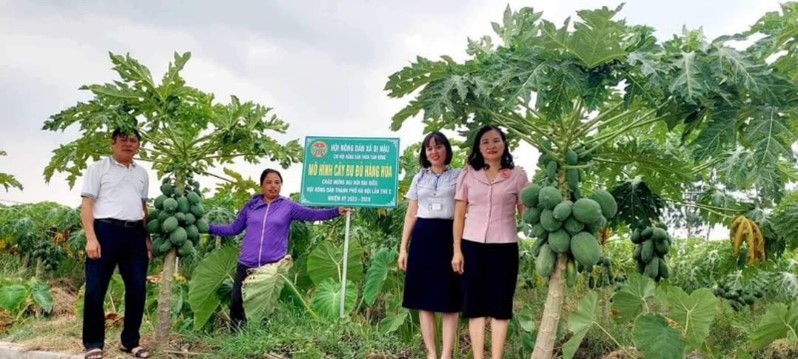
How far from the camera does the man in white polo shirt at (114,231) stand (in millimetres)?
4703

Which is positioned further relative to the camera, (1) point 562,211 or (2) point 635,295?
(2) point 635,295

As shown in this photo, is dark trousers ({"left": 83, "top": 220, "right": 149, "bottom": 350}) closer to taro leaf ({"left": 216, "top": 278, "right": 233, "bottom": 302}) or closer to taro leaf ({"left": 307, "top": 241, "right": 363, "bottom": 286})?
taro leaf ({"left": 216, "top": 278, "right": 233, "bottom": 302})

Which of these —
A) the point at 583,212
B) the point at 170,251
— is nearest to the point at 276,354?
the point at 170,251

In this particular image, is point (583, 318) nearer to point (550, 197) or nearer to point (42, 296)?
point (550, 197)

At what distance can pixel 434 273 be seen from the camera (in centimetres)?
430

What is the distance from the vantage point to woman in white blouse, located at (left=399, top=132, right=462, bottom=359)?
4.29 m

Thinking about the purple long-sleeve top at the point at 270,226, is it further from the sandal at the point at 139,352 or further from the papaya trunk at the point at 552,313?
the papaya trunk at the point at 552,313

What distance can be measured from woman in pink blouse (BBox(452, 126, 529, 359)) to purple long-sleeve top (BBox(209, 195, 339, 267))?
5.89 ft

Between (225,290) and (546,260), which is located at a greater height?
(546,260)

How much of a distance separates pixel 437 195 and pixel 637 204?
4.48 feet

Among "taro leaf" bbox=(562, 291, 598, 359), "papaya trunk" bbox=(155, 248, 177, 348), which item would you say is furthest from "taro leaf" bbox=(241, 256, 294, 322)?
"taro leaf" bbox=(562, 291, 598, 359)

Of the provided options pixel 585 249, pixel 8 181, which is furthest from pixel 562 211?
pixel 8 181

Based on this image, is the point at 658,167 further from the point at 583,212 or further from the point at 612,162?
the point at 583,212

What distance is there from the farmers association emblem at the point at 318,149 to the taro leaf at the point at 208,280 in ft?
3.65
